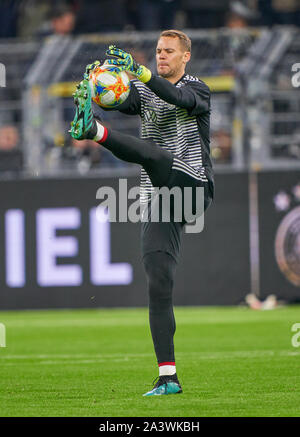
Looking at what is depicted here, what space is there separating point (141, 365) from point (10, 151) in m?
6.84

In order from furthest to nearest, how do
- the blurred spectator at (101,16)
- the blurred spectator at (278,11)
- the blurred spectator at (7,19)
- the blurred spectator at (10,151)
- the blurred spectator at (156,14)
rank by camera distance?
the blurred spectator at (7,19), the blurred spectator at (278,11), the blurred spectator at (101,16), the blurred spectator at (156,14), the blurred spectator at (10,151)

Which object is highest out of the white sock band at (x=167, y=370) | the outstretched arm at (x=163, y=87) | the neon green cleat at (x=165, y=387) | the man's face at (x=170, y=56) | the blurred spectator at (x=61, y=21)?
the blurred spectator at (x=61, y=21)

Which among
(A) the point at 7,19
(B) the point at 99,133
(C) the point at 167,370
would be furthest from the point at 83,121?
(A) the point at 7,19

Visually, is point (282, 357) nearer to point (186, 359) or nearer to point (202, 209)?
point (186, 359)

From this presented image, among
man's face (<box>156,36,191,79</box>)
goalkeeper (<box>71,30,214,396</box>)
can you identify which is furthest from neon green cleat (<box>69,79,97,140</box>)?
man's face (<box>156,36,191,79</box>)

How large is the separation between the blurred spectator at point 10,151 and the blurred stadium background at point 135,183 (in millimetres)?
16

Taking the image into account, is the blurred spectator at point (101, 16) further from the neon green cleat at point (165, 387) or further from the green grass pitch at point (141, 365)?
the neon green cleat at point (165, 387)

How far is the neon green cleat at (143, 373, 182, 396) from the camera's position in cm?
595

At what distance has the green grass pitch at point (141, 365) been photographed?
Answer: 5.50 m

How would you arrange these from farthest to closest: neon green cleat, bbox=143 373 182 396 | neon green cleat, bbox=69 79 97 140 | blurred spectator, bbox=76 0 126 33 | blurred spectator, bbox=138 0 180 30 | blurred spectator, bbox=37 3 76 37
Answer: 1. blurred spectator, bbox=76 0 126 33
2. blurred spectator, bbox=138 0 180 30
3. blurred spectator, bbox=37 3 76 37
4. neon green cleat, bbox=143 373 182 396
5. neon green cleat, bbox=69 79 97 140

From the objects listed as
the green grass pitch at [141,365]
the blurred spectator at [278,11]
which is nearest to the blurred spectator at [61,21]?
the blurred spectator at [278,11]

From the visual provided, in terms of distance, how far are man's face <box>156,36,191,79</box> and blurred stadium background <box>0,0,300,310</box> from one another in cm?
744

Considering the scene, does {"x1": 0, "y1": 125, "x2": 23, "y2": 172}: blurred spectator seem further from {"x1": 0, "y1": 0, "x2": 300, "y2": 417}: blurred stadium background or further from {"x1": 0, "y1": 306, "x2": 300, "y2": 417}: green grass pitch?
{"x1": 0, "y1": 306, "x2": 300, "y2": 417}: green grass pitch
